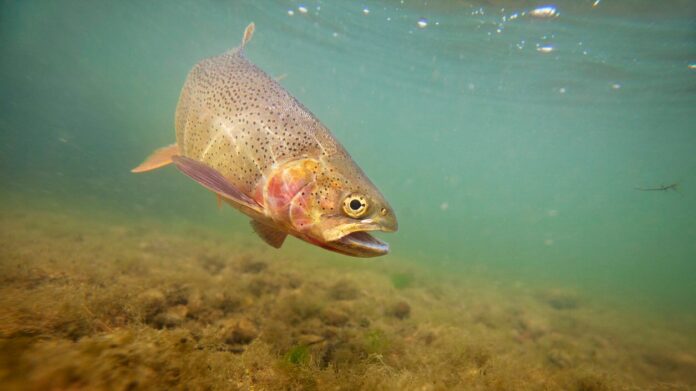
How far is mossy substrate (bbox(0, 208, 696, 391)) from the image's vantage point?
2.08m

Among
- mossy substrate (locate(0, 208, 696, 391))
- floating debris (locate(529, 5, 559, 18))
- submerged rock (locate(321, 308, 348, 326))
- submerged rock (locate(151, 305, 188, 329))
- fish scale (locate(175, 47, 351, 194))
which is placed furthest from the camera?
floating debris (locate(529, 5, 559, 18))

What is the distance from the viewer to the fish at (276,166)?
2242 mm

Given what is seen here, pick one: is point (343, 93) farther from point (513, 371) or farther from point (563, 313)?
point (513, 371)

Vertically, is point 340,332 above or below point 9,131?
below

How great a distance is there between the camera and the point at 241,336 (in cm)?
389

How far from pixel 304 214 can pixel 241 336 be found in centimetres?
253

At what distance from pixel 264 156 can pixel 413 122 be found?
65058mm

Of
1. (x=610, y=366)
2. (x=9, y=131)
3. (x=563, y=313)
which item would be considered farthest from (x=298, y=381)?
(x=9, y=131)

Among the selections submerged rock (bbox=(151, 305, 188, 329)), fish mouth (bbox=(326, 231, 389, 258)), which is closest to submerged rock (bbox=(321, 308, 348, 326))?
submerged rock (bbox=(151, 305, 188, 329))

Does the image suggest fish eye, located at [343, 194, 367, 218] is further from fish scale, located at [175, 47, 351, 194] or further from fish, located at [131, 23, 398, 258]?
fish scale, located at [175, 47, 351, 194]

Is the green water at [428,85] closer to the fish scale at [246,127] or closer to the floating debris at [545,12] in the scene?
the floating debris at [545,12]

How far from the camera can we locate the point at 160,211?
20141 mm

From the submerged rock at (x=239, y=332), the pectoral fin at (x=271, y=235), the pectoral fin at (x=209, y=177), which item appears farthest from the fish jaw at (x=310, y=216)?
the submerged rock at (x=239, y=332)

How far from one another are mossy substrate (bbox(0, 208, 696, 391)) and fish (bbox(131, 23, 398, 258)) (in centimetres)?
123
